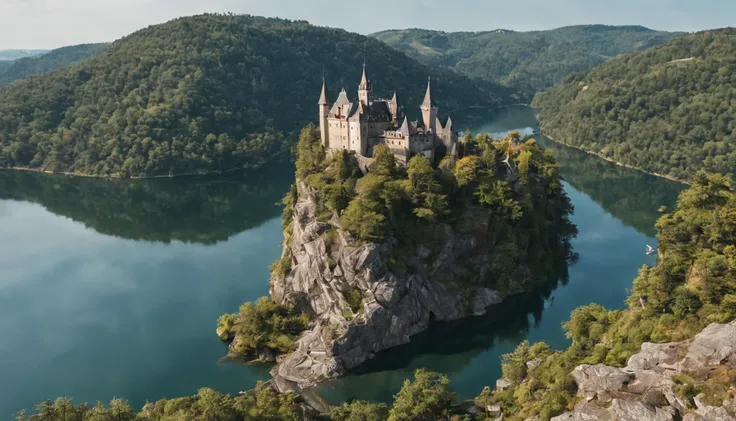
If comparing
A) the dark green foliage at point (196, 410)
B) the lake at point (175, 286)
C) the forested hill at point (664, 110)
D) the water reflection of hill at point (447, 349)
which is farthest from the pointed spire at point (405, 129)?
the forested hill at point (664, 110)

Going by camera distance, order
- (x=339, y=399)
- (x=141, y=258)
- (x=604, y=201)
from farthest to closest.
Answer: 1. (x=604, y=201)
2. (x=141, y=258)
3. (x=339, y=399)

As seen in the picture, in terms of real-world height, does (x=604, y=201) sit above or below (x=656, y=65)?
below

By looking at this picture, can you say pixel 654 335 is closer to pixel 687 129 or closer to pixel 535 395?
pixel 535 395

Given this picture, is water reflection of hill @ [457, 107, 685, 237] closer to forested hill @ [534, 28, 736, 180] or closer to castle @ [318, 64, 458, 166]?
forested hill @ [534, 28, 736, 180]

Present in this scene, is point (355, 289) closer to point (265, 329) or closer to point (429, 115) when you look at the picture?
point (265, 329)

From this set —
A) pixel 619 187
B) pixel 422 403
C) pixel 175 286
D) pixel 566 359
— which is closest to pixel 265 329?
pixel 422 403

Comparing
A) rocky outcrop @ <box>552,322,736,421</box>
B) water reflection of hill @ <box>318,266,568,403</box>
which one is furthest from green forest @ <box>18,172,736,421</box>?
water reflection of hill @ <box>318,266,568,403</box>

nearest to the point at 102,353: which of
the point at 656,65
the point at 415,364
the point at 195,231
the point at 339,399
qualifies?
the point at 339,399
